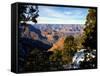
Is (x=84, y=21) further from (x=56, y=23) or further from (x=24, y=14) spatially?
(x=24, y=14)

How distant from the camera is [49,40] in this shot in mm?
3488

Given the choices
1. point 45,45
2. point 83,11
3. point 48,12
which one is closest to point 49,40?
point 45,45

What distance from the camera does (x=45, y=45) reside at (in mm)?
3463

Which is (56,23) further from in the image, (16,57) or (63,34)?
(16,57)

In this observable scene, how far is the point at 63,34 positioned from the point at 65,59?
0.85 feet

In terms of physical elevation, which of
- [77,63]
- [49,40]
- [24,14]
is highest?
[24,14]

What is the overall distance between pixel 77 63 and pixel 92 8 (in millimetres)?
614

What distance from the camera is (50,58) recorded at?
137 inches

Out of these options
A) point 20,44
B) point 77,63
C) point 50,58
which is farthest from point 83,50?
point 20,44

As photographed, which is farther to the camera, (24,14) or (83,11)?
(83,11)

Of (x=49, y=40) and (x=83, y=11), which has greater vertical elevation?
(x=83, y=11)

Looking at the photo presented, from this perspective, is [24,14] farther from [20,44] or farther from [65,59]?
[65,59]

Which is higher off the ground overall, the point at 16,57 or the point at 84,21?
the point at 84,21

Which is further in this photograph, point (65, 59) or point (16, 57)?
point (65, 59)
